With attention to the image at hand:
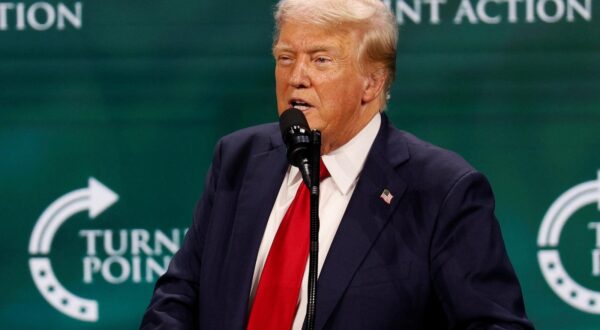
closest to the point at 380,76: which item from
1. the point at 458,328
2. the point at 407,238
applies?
the point at 407,238

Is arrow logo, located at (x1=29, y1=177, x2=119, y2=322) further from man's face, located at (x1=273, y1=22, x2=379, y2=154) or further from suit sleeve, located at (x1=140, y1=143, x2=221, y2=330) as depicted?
man's face, located at (x1=273, y1=22, x2=379, y2=154)

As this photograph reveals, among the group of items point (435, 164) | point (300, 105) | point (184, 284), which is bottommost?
point (184, 284)

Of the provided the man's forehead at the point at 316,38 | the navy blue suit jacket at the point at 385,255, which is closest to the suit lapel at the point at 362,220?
the navy blue suit jacket at the point at 385,255

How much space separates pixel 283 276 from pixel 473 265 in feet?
1.15

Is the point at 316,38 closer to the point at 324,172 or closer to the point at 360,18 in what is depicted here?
the point at 360,18

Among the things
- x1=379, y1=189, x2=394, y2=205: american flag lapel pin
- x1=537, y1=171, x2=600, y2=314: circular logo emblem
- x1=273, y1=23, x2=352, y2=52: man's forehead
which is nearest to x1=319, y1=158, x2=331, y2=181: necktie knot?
x1=379, y1=189, x2=394, y2=205: american flag lapel pin

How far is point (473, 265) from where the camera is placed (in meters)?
1.97

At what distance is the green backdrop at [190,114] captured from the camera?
3.28 meters

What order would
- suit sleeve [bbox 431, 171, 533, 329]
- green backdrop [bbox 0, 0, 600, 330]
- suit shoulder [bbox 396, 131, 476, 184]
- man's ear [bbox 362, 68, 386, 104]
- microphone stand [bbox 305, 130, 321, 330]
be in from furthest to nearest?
green backdrop [bbox 0, 0, 600, 330] < man's ear [bbox 362, 68, 386, 104] < suit shoulder [bbox 396, 131, 476, 184] < suit sleeve [bbox 431, 171, 533, 329] < microphone stand [bbox 305, 130, 321, 330]

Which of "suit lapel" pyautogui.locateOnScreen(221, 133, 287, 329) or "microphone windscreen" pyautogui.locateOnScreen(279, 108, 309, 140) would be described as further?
"suit lapel" pyautogui.locateOnScreen(221, 133, 287, 329)

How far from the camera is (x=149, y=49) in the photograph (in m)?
3.32

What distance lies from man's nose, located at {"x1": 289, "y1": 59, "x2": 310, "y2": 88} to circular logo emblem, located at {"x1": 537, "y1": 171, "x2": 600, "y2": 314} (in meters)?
1.45

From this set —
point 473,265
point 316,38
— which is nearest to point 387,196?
point 473,265

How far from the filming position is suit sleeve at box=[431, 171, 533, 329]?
195 centimetres
